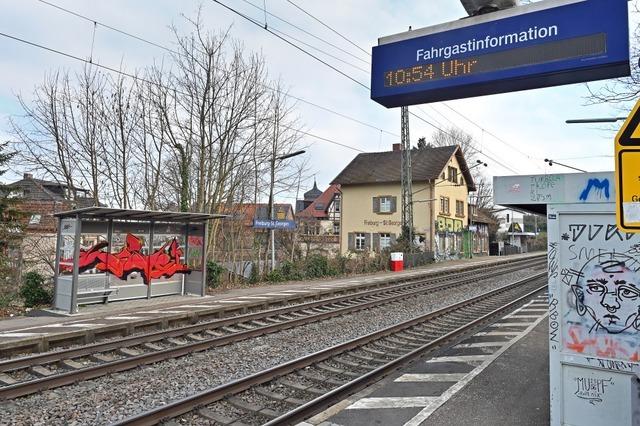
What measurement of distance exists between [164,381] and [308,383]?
2.18 metres

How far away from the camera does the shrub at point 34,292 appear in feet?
44.2

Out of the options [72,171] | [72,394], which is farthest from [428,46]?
[72,171]

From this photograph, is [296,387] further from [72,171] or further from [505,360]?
[72,171]

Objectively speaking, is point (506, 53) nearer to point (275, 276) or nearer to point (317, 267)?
point (275, 276)

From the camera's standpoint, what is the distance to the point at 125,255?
14.5 metres

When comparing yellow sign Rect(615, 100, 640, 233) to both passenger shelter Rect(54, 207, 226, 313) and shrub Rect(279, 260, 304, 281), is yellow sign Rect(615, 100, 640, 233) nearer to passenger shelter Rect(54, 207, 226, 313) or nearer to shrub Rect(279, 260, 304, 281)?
passenger shelter Rect(54, 207, 226, 313)

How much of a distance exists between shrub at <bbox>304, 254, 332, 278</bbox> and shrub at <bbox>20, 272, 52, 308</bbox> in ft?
41.4

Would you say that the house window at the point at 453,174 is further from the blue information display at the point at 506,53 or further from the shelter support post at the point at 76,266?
the blue information display at the point at 506,53

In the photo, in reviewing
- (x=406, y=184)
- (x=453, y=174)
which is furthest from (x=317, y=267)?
(x=453, y=174)

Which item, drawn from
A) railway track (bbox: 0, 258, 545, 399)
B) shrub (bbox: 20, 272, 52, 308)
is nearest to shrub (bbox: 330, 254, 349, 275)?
railway track (bbox: 0, 258, 545, 399)

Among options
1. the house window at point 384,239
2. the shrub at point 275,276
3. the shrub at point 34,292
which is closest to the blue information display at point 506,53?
the shrub at point 34,292

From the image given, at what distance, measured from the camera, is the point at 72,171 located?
1888cm

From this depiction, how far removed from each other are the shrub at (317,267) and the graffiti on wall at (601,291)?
65.4ft

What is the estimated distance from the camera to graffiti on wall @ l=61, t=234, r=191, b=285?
13640mm
